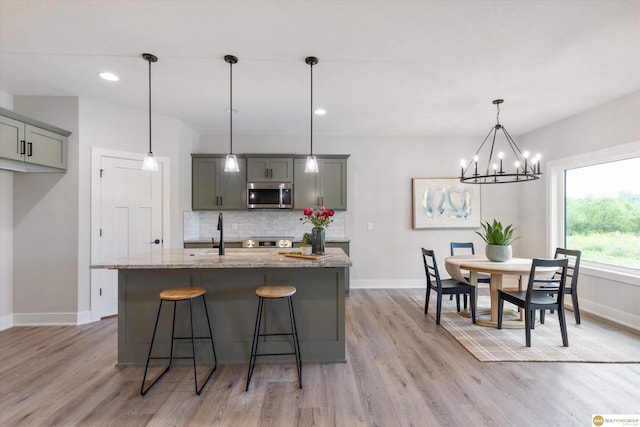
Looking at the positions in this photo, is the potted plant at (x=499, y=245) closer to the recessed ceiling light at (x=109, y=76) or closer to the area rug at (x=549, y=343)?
the area rug at (x=549, y=343)

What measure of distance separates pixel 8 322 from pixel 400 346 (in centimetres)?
443

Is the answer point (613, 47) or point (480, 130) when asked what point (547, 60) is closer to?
point (613, 47)

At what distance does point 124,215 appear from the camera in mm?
3848

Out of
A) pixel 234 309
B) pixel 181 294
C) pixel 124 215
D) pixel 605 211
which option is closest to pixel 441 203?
pixel 605 211

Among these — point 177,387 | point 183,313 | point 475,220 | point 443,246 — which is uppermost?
point 475,220

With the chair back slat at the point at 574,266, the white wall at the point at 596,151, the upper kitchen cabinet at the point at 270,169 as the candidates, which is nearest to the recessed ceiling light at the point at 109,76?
the upper kitchen cabinet at the point at 270,169

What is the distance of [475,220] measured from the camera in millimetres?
5223

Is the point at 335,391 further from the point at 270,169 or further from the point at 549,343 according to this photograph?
the point at 270,169

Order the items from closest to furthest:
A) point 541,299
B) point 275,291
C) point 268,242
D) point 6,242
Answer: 1. point 275,291
2. point 541,299
3. point 6,242
4. point 268,242

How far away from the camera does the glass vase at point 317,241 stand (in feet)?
9.21

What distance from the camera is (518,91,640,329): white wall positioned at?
3.36 meters

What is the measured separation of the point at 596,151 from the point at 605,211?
2.57ft

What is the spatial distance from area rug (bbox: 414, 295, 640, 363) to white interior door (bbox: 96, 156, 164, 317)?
3780 millimetres

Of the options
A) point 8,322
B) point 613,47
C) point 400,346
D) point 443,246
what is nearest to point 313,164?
point 400,346
